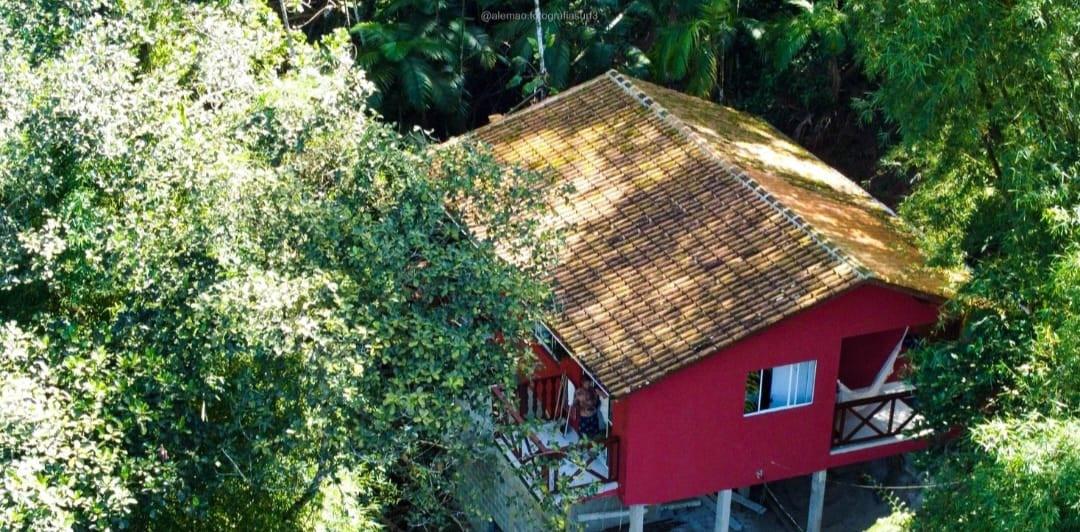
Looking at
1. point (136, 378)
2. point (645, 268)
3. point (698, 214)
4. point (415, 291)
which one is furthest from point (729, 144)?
point (136, 378)

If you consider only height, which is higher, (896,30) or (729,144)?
(896,30)

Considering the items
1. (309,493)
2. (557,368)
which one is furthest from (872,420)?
(309,493)

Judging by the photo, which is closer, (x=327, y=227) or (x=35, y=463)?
(x=35, y=463)

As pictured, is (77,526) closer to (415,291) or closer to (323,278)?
(323,278)

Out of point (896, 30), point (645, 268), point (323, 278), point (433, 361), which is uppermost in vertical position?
point (896, 30)

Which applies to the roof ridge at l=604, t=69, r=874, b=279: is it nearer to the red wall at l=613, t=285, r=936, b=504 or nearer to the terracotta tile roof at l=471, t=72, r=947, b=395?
the terracotta tile roof at l=471, t=72, r=947, b=395

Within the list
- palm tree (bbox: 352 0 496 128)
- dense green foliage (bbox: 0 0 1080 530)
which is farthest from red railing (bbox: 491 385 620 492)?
palm tree (bbox: 352 0 496 128)
